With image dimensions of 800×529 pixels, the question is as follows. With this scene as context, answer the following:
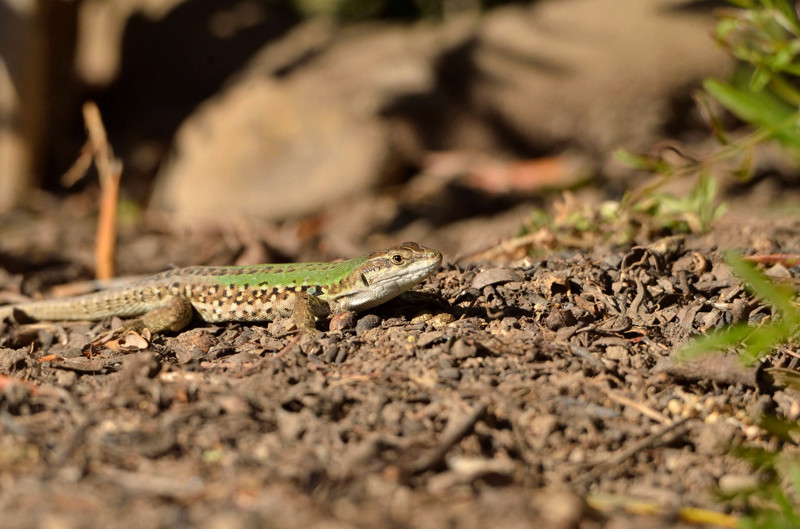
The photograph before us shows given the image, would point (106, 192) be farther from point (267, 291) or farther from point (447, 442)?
point (447, 442)

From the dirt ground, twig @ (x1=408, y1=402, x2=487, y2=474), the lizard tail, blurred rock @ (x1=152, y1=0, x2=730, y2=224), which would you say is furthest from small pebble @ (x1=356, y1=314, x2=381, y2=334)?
blurred rock @ (x1=152, y1=0, x2=730, y2=224)

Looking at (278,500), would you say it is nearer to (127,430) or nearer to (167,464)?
(167,464)

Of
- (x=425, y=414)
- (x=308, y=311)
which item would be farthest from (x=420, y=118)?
(x=425, y=414)

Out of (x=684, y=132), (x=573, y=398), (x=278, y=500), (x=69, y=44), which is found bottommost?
(x=684, y=132)

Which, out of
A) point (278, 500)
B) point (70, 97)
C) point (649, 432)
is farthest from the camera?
point (70, 97)

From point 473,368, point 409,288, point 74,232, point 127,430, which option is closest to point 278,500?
point 127,430

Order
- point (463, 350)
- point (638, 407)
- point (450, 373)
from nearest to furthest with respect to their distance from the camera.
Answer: point (638, 407) → point (450, 373) → point (463, 350)
